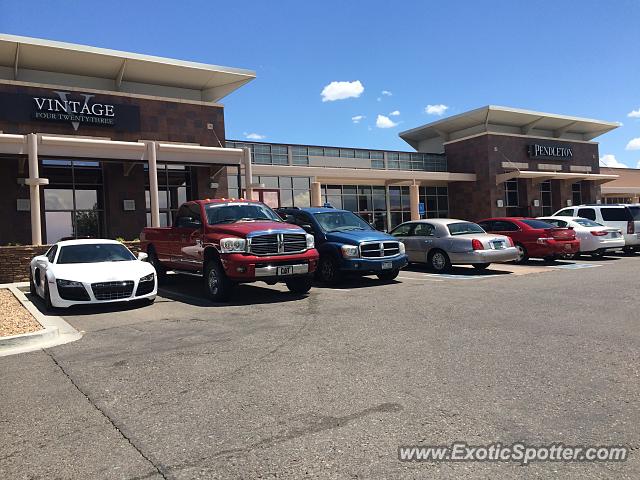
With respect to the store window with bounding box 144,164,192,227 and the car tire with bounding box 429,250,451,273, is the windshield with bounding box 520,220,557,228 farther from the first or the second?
the store window with bounding box 144,164,192,227

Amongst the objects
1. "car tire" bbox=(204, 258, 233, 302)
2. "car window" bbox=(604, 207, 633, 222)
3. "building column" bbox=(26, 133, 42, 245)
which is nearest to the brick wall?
"building column" bbox=(26, 133, 42, 245)

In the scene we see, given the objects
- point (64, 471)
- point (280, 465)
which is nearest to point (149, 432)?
point (64, 471)

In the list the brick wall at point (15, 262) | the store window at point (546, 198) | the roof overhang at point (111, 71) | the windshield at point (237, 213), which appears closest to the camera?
the windshield at point (237, 213)

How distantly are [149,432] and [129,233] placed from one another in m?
18.9

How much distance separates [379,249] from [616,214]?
37.0 feet

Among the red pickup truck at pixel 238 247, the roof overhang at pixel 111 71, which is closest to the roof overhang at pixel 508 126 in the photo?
the roof overhang at pixel 111 71

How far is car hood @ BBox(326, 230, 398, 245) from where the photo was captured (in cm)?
1167

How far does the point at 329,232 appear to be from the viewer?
1227 centimetres

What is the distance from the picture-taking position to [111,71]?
21672mm

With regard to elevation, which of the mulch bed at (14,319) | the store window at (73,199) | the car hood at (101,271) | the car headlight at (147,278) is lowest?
the mulch bed at (14,319)

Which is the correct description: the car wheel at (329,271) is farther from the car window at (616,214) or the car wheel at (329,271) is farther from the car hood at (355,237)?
the car window at (616,214)

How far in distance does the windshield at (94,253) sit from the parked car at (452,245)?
7950 mm

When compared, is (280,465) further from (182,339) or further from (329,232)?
(329,232)

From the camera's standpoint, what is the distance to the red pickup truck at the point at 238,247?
9.51 meters
